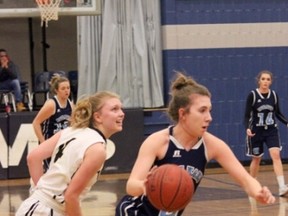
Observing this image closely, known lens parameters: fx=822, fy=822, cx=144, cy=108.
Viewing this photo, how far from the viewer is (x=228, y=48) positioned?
594 inches

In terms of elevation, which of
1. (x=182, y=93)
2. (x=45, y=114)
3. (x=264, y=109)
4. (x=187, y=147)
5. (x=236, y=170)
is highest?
(x=182, y=93)

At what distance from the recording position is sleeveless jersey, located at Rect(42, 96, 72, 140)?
10320mm

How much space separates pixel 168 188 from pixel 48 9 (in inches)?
395

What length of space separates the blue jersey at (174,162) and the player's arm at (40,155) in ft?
1.95

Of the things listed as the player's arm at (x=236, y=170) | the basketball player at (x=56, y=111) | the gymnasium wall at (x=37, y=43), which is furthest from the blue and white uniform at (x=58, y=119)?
the gymnasium wall at (x=37, y=43)

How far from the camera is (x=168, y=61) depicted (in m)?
14.9

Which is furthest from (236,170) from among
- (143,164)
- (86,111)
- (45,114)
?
(45,114)

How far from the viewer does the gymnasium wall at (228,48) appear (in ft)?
48.7

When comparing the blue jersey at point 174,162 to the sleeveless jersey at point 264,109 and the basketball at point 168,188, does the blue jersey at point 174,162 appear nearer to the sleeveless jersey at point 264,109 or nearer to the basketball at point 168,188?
the basketball at point 168,188

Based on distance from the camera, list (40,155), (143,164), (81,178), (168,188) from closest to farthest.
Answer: (168,188)
(143,164)
(81,178)
(40,155)

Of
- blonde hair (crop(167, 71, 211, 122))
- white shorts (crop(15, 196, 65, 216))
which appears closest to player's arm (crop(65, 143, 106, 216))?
white shorts (crop(15, 196, 65, 216))

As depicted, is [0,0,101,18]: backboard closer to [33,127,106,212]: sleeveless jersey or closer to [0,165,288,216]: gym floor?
[0,165,288,216]: gym floor

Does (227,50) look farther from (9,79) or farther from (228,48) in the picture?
(9,79)

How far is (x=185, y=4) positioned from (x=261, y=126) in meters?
4.06
